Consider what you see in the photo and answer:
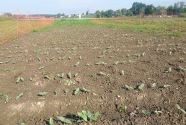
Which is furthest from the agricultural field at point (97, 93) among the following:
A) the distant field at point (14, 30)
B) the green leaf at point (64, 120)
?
the distant field at point (14, 30)

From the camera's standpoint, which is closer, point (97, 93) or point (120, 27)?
point (97, 93)

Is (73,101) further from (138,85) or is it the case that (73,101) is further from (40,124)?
(138,85)

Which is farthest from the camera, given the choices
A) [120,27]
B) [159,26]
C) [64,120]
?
[120,27]

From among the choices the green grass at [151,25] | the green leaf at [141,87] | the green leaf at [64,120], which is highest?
the green leaf at [141,87]

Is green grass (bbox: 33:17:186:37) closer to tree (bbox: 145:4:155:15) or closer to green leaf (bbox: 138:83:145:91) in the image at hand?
green leaf (bbox: 138:83:145:91)

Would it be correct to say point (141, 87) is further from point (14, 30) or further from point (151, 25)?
point (151, 25)

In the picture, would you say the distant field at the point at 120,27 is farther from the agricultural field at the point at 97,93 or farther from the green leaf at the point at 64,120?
the green leaf at the point at 64,120

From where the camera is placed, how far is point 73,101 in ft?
22.5

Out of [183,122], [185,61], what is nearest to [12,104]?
[183,122]

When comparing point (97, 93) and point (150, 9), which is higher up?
point (150, 9)

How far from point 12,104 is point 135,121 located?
3.36 metres

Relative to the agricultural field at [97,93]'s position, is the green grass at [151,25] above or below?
below

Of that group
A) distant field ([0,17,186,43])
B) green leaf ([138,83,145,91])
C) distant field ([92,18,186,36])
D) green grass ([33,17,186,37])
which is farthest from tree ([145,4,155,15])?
green leaf ([138,83,145,91])

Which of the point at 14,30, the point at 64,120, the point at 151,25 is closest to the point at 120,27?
the point at 151,25
